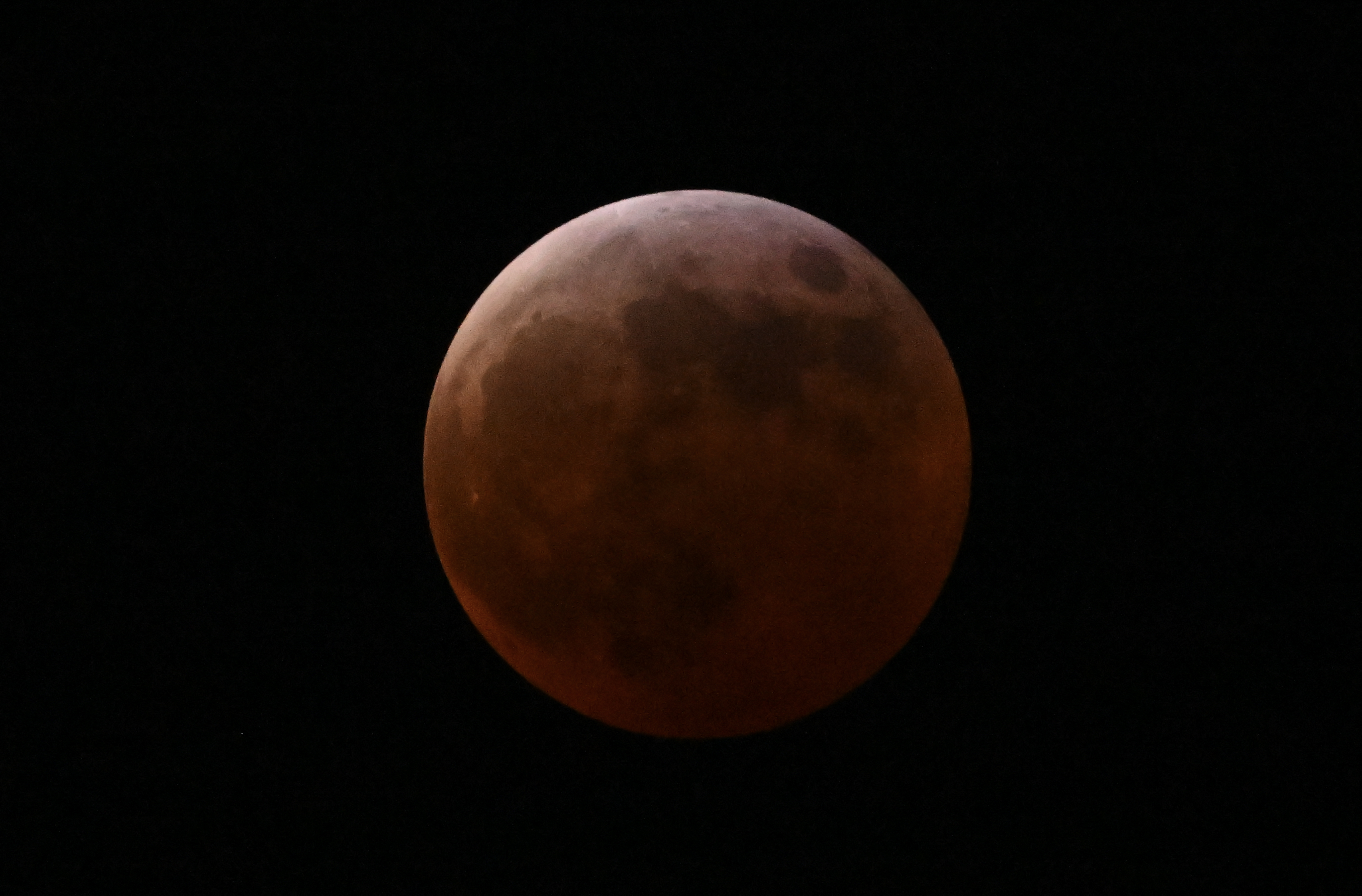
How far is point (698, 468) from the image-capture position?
2.68 meters

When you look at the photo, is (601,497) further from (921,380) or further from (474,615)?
(921,380)

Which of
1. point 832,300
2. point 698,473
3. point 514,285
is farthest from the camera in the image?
point 514,285

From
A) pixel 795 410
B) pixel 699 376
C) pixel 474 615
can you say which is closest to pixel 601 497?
pixel 699 376

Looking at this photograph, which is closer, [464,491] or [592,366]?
[592,366]

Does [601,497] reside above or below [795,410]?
below

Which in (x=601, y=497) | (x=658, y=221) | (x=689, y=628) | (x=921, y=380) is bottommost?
(x=689, y=628)

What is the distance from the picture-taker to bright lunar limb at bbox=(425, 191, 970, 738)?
271 cm

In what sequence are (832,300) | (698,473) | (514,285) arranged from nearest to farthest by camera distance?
(698,473)
(832,300)
(514,285)

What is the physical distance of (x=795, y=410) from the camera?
2734 mm

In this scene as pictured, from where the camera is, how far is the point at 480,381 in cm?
301

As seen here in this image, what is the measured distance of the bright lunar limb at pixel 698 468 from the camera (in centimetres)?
271

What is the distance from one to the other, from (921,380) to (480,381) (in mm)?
1600

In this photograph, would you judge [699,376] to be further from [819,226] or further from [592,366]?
[819,226]

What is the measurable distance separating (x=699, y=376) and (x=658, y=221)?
0.72 metres
